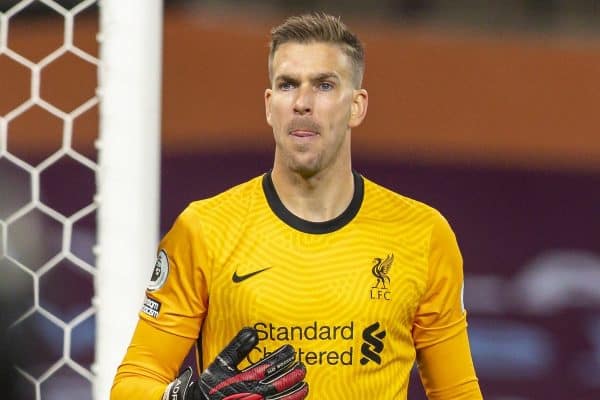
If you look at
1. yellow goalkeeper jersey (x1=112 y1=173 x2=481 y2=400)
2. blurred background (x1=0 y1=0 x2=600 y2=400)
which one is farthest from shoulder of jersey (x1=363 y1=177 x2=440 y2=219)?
blurred background (x1=0 y1=0 x2=600 y2=400)

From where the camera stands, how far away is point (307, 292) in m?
2.55

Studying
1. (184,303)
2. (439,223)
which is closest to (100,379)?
(184,303)

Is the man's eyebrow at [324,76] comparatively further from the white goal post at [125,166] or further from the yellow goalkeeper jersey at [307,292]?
the white goal post at [125,166]

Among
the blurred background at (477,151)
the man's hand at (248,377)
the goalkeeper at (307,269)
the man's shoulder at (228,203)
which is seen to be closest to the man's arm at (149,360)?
the goalkeeper at (307,269)

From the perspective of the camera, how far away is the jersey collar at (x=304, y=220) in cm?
261

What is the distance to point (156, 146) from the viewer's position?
294 centimetres

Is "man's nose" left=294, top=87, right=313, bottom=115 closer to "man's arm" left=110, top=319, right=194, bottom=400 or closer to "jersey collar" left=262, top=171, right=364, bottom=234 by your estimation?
"jersey collar" left=262, top=171, right=364, bottom=234

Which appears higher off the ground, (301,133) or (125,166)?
(301,133)

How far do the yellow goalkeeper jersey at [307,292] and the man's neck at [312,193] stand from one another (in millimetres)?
17

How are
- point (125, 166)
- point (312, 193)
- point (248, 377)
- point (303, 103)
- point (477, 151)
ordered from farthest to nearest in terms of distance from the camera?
point (477, 151) < point (125, 166) < point (312, 193) < point (303, 103) < point (248, 377)

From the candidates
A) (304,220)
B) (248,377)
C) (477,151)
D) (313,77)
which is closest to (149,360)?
(248,377)

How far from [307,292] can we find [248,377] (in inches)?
10.2

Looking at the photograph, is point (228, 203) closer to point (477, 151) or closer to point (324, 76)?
point (324, 76)

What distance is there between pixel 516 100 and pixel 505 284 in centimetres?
93
